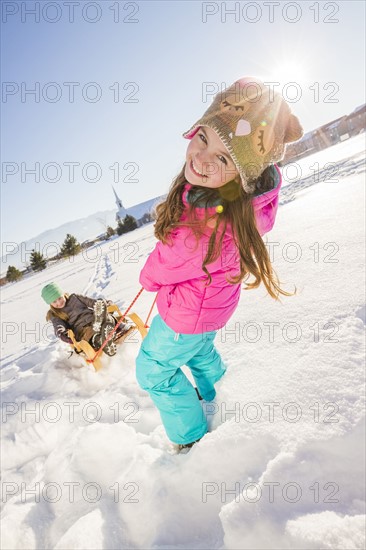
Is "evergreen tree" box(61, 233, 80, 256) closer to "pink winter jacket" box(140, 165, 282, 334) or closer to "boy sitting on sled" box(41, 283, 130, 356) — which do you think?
"boy sitting on sled" box(41, 283, 130, 356)

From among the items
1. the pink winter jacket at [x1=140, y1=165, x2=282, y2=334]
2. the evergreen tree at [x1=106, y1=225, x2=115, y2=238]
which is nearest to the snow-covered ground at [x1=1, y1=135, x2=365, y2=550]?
the pink winter jacket at [x1=140, y1=165, x2=282, y2=334]

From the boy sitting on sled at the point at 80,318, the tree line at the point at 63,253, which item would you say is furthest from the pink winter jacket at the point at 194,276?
the tree line at the point at 63,253

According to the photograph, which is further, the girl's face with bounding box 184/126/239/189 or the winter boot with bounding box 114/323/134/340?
the winter boot with bounding box 114/323/134/340

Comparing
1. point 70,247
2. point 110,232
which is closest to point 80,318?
point 70,247

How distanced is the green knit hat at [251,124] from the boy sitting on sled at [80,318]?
7.92 ft

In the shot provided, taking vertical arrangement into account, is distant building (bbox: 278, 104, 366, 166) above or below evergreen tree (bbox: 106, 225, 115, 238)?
above

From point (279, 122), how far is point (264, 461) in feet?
4.44

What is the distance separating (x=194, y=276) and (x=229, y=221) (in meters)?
0.29

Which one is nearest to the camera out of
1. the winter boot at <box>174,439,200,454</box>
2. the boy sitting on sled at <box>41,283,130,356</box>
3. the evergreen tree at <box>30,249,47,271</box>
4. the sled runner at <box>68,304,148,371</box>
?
the winter boot at <box>174,439,200,454</box>

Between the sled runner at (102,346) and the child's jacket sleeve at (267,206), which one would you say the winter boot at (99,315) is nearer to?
the sled runner at (102,346)

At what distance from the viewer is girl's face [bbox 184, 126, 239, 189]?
1.23 m

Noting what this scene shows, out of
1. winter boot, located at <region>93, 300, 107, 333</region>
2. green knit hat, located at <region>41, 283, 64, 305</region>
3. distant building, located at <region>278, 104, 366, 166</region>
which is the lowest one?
winter boot, located at <region>93, 300, 107, 333</region>

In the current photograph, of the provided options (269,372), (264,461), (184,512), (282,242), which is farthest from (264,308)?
(282,242)

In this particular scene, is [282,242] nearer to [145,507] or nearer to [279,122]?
[279,122]
